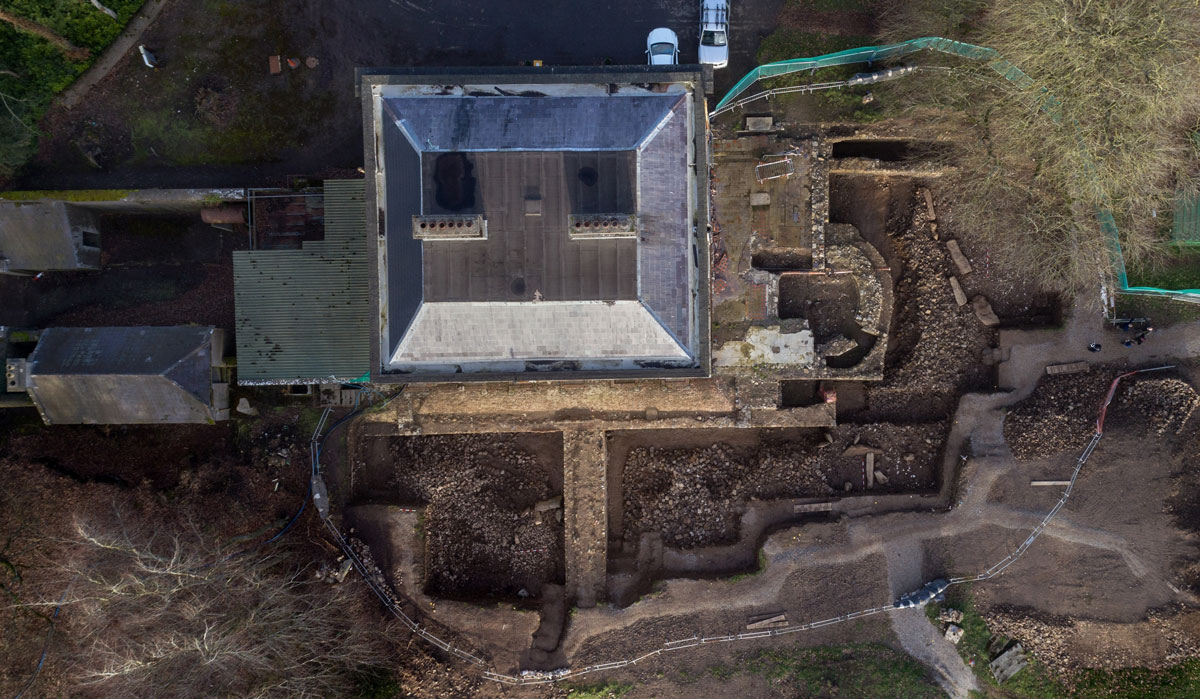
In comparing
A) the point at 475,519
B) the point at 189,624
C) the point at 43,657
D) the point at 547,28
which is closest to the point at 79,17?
the point at 547,28

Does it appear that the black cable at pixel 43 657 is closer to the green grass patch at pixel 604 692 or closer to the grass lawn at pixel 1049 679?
the green grass patch at pixel 604 692

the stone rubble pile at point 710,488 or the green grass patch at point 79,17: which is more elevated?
the green grass patch at point 79,17

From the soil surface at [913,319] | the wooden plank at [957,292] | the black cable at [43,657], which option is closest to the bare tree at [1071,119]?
the wooden plank at [957,292]

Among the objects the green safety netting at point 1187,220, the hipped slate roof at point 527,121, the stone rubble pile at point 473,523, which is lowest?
the stone rubble pile at point 473,523

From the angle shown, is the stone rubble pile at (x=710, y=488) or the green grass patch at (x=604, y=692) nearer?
the green grass patch at (x=604, y=692)

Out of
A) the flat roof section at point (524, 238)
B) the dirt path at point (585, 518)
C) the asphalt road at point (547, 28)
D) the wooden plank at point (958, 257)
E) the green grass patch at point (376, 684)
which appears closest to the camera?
the flat roof section at point (524, 238)

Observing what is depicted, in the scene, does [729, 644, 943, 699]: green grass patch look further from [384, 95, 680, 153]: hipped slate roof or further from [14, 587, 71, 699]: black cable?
[14, 587, 71, 699]: black cable

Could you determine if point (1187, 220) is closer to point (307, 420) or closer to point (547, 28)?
point (547, 28)
